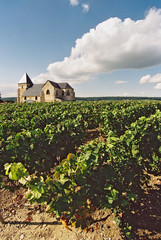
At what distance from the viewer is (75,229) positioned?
9.11 feet

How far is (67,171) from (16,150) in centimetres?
169

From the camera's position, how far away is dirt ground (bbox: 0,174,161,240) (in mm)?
2623

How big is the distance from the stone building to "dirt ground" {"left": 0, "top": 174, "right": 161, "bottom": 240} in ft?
163

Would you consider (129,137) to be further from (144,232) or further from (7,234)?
(7,234)

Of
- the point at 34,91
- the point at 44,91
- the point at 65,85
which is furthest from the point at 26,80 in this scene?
the point at 65,85

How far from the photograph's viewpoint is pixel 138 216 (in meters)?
2.92

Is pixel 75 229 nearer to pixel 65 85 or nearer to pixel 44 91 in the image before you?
pixel 44 91

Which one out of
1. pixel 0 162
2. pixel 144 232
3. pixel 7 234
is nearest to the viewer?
pixel 144 232

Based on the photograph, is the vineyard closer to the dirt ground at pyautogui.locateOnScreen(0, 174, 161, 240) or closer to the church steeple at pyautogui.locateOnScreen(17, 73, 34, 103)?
the dirt ground at pyautogui.locateOnScreen(0, 174, 161, 240)

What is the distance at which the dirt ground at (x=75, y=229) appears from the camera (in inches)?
103

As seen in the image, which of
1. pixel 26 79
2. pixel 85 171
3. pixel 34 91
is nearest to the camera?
pixel 85 171

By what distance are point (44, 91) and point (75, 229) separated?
54.1 meters

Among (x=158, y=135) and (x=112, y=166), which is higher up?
(x=158, y=135)

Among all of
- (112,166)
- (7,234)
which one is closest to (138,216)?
(112,166)
